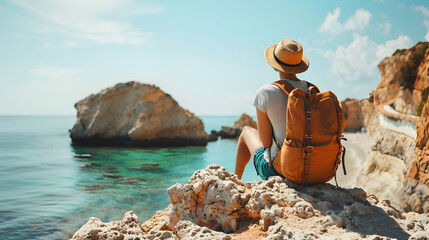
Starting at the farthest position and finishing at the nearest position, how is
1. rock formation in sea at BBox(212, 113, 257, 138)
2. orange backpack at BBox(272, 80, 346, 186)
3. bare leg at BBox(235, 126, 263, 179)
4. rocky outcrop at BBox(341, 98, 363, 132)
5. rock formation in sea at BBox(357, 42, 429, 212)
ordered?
rocky outcrop at BBox(341, 98, 363, 132)
rock formation in sea at BBox(212, 113, 257, 138)
rock formation in sea at BBox(357, 42, 429, 212)
bare leg at BBox(235, 126, 263, 179)
orange backpack at BBox(272, 80, 346, 186)

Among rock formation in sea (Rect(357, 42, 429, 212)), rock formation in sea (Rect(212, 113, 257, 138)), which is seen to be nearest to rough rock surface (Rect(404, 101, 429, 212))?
rock formation in sea (Rect(357, 42, 429, 212))

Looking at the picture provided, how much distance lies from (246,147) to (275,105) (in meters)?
1.04

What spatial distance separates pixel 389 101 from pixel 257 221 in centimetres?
1023

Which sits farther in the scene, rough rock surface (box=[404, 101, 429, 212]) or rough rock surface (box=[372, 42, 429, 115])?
rough rock surface (box=[372, 42, 429, 115])

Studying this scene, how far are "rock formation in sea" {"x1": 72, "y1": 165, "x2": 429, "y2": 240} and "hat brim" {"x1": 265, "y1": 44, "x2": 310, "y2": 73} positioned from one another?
1.06 m

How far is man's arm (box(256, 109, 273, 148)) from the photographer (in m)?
3.06

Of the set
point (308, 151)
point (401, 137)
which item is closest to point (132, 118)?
point (401, 137)

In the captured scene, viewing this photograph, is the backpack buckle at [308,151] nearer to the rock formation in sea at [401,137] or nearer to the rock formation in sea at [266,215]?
the rock formation in sea at [266,215]

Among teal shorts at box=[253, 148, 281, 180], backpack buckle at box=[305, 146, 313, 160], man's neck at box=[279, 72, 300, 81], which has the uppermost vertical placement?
man's neck at box=[279, 72, 300, 81]

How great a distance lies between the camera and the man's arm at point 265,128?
3.06 m

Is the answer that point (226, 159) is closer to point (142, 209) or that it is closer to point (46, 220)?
point (142, 209)

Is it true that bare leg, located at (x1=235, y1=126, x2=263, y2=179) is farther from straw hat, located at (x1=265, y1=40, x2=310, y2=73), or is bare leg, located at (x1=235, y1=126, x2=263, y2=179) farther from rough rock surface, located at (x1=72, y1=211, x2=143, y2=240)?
rough rock surface, located at (x1=72, y1=211, x2=143, y2=240)

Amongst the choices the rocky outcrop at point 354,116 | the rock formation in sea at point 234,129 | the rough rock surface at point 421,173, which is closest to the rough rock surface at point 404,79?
the rough rock surface at point 421,173

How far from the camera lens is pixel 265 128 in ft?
10.2
